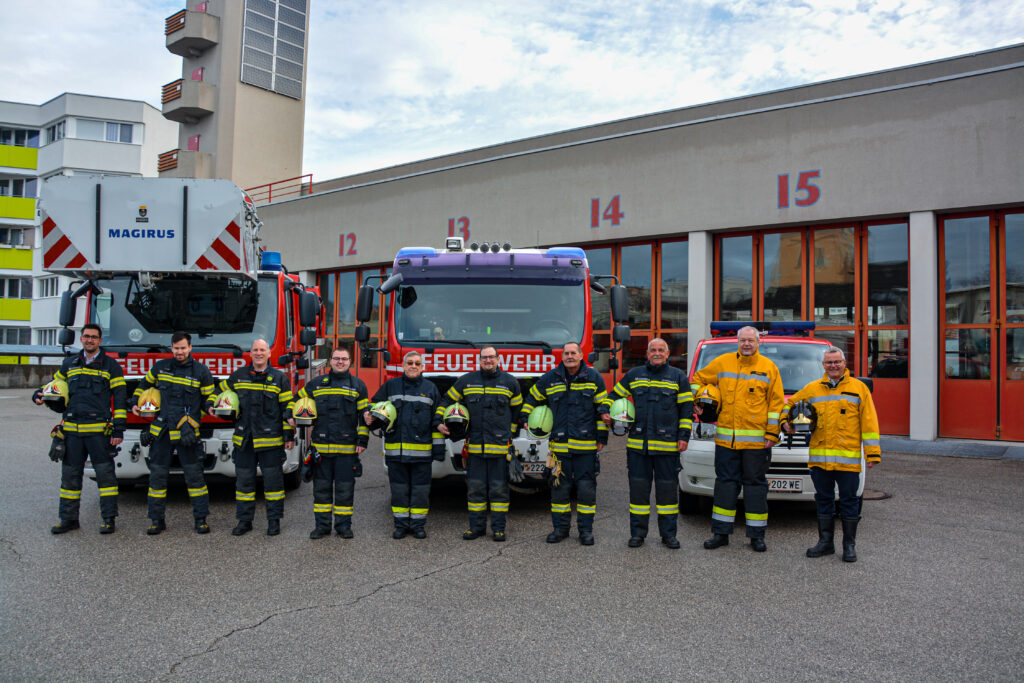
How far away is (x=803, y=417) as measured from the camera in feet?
21.4

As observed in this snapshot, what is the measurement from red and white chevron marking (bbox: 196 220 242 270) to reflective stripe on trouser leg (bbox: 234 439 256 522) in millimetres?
2098

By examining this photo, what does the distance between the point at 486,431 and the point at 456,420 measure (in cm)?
31

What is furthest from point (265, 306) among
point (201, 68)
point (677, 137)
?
point (201, 68)

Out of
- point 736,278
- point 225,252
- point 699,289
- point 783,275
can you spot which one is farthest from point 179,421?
point 783,275

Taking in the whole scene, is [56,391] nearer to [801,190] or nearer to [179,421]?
[179,421]

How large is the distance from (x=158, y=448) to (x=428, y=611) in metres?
3.80

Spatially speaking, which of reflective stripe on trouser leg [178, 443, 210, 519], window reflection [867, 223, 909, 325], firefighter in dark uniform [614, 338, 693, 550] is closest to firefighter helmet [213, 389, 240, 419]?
reflective stripe on trouser leg [178, 443, 210, 519]

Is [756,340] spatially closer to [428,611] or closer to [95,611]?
[428,611]

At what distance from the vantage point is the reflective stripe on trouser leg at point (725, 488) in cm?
670

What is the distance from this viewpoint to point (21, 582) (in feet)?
17.8

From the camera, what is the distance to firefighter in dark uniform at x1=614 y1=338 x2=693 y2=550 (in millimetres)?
6746

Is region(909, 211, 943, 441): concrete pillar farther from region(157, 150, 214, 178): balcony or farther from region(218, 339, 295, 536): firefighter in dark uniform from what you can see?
region(157, 150, 214, 178): balcony

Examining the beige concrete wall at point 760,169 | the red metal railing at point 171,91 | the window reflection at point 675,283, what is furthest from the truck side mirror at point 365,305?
the red metal railing at point 171,91

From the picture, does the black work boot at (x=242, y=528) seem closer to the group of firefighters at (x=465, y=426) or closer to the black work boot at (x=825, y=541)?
the group of firefighters at (x=465, y=426)
